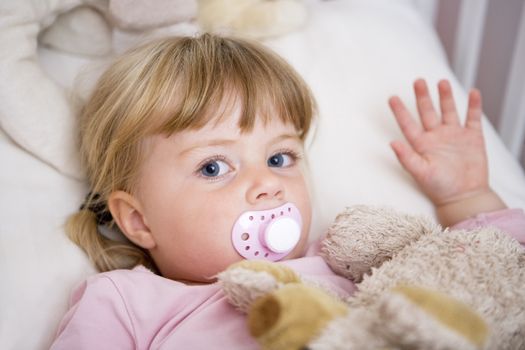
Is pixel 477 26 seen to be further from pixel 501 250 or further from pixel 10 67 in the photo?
pixel 10 67

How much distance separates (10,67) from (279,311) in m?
0.61

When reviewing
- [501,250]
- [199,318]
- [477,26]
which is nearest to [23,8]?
[199,318]

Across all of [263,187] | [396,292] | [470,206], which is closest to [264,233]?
[263,187]

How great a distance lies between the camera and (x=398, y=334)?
0.44 metres

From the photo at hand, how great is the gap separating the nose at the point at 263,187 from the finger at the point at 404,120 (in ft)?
1.11

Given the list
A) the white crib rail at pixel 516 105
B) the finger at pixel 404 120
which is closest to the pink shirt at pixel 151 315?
the finger at pixel 404 120

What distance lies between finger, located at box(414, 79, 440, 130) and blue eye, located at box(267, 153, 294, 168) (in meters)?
0.30

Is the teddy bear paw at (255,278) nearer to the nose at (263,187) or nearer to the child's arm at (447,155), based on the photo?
the nose at (263,187)

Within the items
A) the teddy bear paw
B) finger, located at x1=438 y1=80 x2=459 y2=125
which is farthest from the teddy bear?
finger, located at x1=438 y1=80 x2=459 y2=125

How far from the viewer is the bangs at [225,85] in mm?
744

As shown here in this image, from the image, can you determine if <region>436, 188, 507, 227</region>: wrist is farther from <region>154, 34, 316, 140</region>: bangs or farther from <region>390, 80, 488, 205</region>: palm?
<region>154, 34, 316, 140</region>: bangs

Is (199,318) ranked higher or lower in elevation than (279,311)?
lower

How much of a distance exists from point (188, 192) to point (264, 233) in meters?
0.12

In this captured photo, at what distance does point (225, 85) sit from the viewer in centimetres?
76
